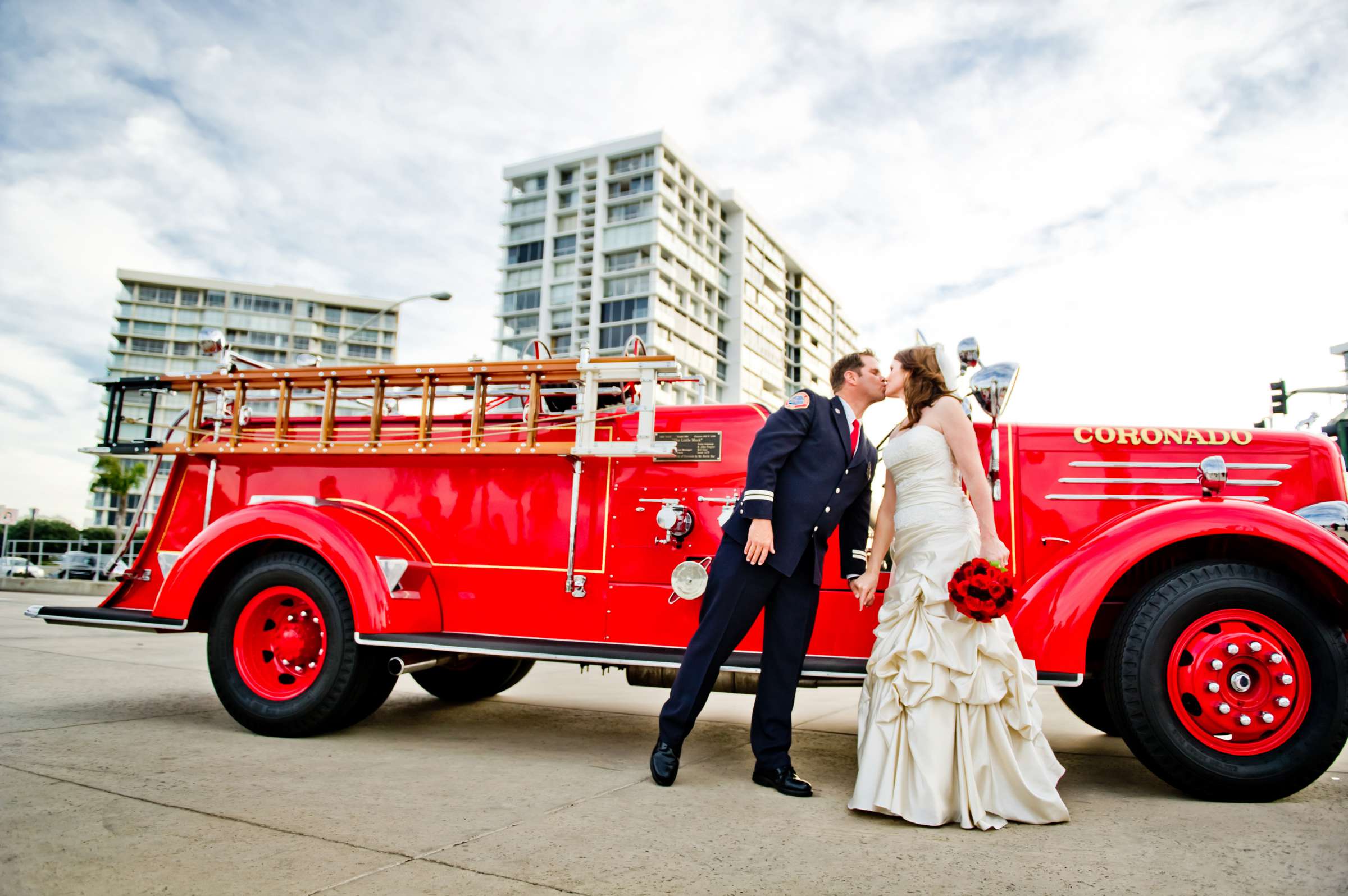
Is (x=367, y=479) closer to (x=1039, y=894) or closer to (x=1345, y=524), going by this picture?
(x=1039, y=894)

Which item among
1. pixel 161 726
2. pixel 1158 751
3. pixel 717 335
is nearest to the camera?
pixel 1158 751

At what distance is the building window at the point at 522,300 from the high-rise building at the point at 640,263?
85 mm

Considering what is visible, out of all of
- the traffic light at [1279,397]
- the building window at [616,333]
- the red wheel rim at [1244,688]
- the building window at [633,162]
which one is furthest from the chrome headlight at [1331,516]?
the building window at [633,162]

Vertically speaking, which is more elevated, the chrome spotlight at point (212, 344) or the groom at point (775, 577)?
the chrome spotlight at point (212, 344)

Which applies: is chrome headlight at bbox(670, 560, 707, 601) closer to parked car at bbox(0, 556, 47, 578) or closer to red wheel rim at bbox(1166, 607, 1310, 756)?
red wheel rim at bbox(1166, 607, 1310, 756)

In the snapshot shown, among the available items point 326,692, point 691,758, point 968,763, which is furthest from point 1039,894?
point 326,692

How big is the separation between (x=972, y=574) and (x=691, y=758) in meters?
1.74

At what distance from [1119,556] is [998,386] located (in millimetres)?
840

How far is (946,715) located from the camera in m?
3.22

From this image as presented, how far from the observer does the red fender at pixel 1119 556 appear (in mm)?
3420

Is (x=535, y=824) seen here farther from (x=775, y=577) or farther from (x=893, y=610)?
(x=893, y=610)

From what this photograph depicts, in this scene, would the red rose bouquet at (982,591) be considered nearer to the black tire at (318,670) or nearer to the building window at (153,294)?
the black tire at (318,670)

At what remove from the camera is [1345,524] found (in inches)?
143

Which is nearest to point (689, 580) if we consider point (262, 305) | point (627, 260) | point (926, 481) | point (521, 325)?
point (926, 481)
